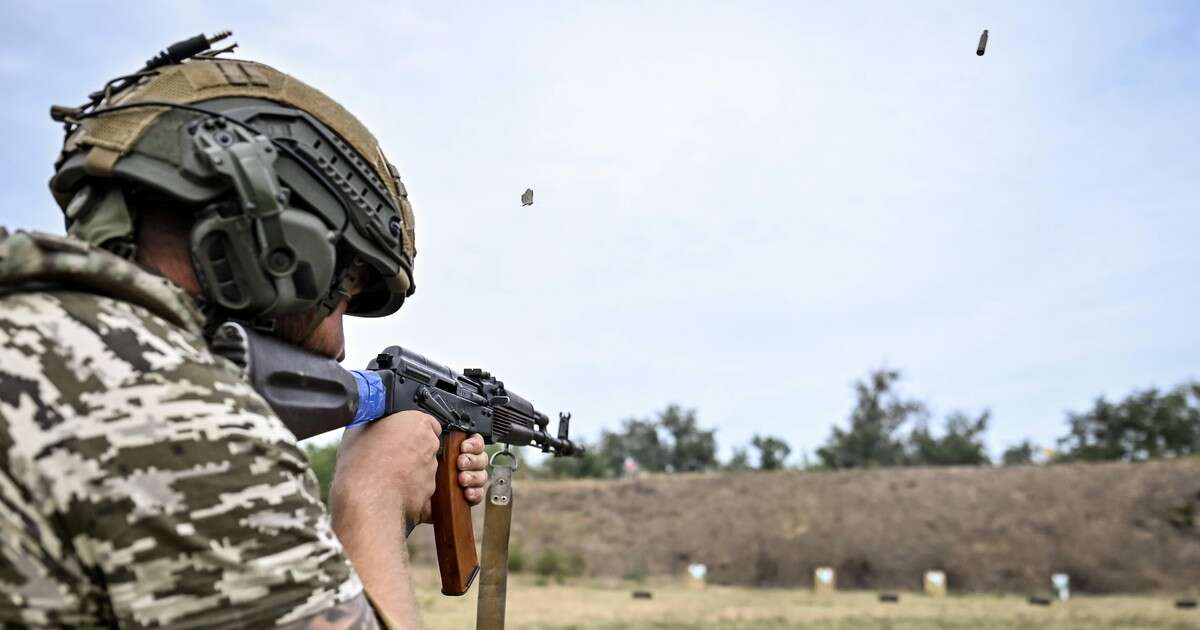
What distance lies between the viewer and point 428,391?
10.5ft

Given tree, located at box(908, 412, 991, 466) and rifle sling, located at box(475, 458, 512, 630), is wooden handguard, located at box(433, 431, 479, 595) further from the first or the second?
tree, located at box(908, 412, 991, 466)

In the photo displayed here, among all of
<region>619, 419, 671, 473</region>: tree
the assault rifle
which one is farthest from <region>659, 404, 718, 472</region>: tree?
the assault rifle

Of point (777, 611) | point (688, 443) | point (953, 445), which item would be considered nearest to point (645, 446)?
point (688, 443)

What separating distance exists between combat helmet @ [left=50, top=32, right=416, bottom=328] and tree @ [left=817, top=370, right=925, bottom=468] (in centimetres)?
3792

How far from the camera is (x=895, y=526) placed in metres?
30.5

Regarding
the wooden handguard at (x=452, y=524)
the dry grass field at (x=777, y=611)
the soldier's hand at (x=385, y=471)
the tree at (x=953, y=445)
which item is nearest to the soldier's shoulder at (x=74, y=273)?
the soldier's hand at (x=385, y=471)

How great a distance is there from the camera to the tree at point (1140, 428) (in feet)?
113

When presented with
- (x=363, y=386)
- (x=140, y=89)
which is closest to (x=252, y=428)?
(x=140, y=89)

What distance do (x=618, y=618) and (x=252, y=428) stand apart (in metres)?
17.4

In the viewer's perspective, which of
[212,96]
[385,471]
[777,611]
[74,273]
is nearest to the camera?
[74,273]

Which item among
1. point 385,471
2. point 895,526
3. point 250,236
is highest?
point 895,526

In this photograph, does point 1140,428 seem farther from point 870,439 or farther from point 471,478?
point 471,478

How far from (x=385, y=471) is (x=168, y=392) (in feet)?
2.95

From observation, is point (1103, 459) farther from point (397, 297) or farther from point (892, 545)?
point (397, 297)
